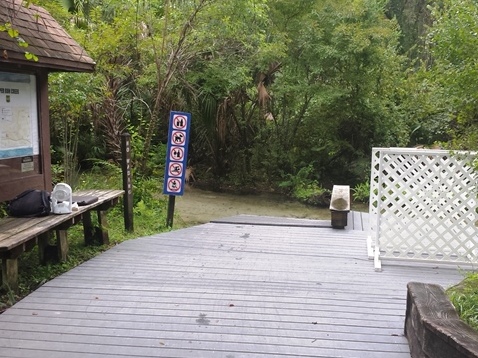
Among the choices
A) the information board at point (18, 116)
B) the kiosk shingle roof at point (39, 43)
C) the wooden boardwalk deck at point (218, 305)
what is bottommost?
the wooden boardwalk deck at point (218, 305)

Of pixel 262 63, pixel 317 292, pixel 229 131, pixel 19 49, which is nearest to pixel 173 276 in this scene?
pixel 317 292

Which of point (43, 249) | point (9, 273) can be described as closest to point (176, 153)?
point (43, 249)

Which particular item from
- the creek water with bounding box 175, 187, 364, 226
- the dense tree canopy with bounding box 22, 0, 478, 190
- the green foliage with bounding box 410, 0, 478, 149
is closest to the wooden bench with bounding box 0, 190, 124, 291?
the dense tree canopy with bounding box 22, 0, 478, 190

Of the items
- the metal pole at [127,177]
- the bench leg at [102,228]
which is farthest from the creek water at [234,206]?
the bench leg at [102,228]

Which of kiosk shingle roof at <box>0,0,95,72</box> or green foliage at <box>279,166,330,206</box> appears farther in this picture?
green foliage at <box>279,166,330,206</box>

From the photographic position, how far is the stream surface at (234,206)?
10828 millimetres

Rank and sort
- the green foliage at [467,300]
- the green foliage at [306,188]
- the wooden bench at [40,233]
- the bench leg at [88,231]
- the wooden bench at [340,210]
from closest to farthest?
the green foliage at [467,300] → the wooden bench at [40,233] → the bench leg at [88,231] → the wooden bench at [340,210] → the green foliage at [306,188]

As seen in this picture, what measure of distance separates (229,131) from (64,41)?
8206 millimetres

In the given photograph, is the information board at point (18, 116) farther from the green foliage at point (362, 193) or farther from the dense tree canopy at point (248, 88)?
the green foliage at point (362, 193)

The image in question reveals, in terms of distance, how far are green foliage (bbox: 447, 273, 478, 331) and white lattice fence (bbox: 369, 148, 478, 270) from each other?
76.2 inches

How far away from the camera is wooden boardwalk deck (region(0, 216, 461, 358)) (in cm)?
343

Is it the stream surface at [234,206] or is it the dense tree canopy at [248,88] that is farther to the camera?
the stream surface at [234,206]

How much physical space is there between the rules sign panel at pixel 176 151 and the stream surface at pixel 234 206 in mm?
2048

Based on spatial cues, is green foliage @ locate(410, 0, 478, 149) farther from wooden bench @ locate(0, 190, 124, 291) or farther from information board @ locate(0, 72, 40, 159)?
information board @ locate(0, 72, 40, 159)
